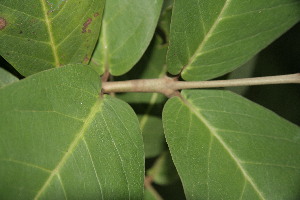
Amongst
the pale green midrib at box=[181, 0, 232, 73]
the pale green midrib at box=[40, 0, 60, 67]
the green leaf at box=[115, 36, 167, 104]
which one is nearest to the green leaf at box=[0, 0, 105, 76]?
the pale green midrib at box=[40, 0, 60, 67]

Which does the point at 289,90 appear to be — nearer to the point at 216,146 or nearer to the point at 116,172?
the point at 216,146

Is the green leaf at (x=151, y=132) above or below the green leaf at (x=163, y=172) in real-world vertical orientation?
above

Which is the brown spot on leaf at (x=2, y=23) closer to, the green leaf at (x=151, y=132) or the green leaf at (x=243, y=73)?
the green leaf at (x=151, y=132)

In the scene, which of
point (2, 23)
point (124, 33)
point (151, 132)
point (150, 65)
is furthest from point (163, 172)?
point (2, 23)

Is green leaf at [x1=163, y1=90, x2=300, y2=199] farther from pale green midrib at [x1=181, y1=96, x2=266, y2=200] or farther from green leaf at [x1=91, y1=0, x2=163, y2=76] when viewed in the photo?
green leaf at [x1=91, y1=0, x2=163, y2=76]

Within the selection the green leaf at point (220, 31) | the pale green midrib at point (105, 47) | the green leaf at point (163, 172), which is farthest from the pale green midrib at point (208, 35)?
the green leaf at point (163, 172)

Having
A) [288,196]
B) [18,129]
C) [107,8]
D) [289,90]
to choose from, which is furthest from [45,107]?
[289,90]
